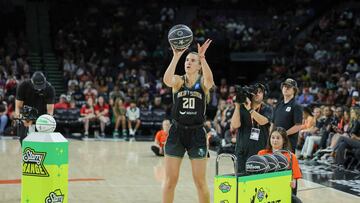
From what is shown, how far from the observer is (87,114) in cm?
2117

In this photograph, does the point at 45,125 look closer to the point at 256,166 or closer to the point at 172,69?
the point at 172,69

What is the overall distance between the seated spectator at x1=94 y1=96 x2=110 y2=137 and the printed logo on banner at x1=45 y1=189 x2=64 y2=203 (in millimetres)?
15157

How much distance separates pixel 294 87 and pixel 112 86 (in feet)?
51.4

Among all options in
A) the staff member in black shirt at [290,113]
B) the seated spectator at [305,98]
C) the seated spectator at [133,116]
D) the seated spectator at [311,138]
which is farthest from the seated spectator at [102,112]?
the staff member in black shirt at [290,113]

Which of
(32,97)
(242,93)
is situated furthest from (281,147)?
(32,97)

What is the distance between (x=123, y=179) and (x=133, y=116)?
10025mm

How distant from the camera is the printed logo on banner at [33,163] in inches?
238

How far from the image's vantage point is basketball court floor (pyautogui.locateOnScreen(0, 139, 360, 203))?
959cm

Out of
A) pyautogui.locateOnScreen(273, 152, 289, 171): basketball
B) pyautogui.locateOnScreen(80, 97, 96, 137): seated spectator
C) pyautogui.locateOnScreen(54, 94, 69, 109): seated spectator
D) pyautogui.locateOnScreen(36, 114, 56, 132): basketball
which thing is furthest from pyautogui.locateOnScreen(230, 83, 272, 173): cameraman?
pyautogui.locateOnScreen(54, 94, 69, 109): seated spectator

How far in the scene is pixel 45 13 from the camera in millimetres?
29547

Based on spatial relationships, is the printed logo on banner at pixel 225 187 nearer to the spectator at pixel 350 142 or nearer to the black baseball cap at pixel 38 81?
the black baseball cap at pixel 38 81

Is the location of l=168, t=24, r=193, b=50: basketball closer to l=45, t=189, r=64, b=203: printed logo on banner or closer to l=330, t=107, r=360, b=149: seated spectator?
l=45, t=189, r=64, b=203: printed logo on banner

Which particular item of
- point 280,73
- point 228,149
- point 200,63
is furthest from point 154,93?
point 200,63

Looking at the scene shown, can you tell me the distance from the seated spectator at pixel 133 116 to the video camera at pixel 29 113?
40.0 feet
